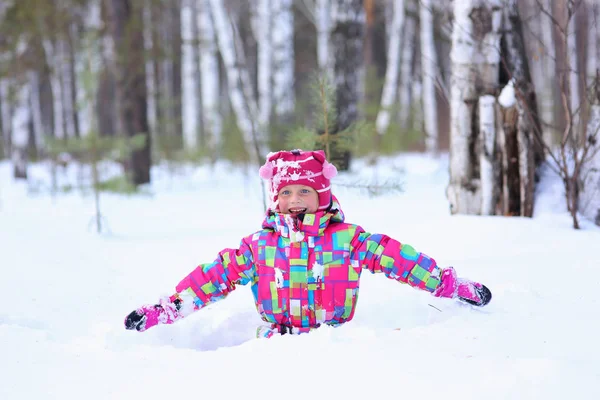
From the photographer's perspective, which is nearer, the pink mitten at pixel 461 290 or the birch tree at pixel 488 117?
the pink mitten at pixel 461 290

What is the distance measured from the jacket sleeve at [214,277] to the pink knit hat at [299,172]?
23cm

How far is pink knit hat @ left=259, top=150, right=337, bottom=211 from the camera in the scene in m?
2.19

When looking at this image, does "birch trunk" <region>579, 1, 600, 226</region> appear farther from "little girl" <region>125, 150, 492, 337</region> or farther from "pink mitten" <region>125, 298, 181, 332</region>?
"pink mitten" <region>125, 298, 181, 332</region>

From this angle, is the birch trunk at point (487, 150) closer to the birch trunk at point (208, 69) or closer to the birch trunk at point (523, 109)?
the birch trunk at point (523, 109)

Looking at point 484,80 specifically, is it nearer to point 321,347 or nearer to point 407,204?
point 407,204

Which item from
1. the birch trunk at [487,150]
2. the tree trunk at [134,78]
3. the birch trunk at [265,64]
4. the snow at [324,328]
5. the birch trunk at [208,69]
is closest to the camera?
the snow at [324,328]

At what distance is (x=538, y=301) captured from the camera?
2326 mm

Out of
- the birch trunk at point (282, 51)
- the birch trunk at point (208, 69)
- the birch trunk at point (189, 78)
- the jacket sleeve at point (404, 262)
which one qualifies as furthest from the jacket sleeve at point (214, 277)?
the birch trunk at point (189, 78)

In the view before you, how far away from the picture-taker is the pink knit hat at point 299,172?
2.19m

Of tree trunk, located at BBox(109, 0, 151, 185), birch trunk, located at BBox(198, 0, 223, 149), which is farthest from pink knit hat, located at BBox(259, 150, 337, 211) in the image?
birch trunk, located at BBox(198, 0, 223, 149)

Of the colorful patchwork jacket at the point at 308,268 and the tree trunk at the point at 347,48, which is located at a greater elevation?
the tree trunk at the point at 347,48

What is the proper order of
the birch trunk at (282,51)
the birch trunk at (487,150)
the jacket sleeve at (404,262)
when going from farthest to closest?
1. the birch trunk at (282,51)
2. the birch trunk at (487,150)
3. the jacket sleeve at (404,262)

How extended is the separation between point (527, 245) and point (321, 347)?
5.91 ft

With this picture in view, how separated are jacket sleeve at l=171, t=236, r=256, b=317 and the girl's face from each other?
198 mm
